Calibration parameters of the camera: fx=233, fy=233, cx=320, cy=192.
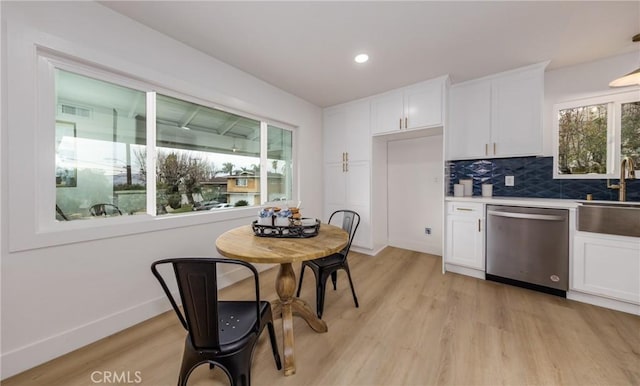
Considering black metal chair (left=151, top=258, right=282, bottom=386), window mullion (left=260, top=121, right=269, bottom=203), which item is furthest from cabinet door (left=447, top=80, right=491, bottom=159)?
black metal chair (left=151, top=258, right=282, bottom=386)

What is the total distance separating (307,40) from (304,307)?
2.34 m

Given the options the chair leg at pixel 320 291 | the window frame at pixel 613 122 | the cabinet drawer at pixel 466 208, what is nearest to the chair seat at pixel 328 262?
the chair leg at pixel 320 291

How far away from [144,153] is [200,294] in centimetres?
170

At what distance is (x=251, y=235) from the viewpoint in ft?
5.95

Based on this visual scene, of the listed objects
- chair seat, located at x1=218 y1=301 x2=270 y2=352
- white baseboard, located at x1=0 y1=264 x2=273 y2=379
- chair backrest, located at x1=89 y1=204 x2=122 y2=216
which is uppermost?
chair backrest, located at x1=89 y1=204 x2=122 y2=216

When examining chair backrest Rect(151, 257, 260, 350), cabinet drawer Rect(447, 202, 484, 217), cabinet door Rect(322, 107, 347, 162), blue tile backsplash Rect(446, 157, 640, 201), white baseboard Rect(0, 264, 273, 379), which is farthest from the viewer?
cabinet door Rect(322, 107, 347, 162)

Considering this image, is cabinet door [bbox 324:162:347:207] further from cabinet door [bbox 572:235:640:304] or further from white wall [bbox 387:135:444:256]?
cabinet door [bbox 572:235:640:304]

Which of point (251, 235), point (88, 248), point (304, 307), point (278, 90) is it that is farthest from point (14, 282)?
point (278, 90)

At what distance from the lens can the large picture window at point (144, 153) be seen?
5.62ft

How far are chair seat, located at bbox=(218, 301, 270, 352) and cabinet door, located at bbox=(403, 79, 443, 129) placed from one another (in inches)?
112

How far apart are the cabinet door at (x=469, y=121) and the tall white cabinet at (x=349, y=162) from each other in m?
1.14

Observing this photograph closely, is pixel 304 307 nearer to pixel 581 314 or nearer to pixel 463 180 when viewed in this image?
pixel 581 314

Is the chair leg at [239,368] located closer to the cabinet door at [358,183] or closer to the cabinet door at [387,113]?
the cabinet door at [358,183]

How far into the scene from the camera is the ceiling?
1762 mm
